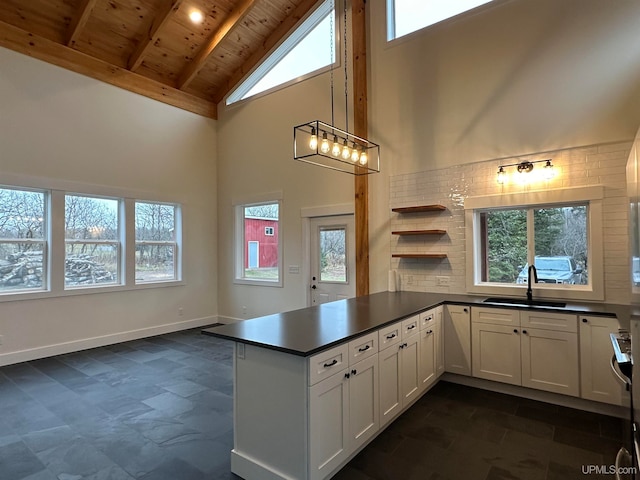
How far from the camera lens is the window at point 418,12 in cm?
438

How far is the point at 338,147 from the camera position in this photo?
3234 mm

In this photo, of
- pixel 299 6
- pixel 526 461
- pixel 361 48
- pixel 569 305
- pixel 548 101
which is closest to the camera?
pixel 526 461

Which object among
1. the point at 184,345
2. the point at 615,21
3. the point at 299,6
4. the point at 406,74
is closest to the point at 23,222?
the point at 184,345

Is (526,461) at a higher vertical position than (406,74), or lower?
lower

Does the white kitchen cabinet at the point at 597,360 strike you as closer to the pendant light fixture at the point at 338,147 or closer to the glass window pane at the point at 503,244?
the glass window pane at the point at 503,244

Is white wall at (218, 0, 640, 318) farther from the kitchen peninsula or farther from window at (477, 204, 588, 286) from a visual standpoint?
A: the kitchen peninsula

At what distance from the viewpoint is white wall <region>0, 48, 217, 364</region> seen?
459 cm

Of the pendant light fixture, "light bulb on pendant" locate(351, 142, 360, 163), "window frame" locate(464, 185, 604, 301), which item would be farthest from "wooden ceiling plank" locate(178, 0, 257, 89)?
"window frame" locate(464, 185, 604, 301)

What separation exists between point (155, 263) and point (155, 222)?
682mm

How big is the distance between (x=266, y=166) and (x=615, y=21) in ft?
15.4

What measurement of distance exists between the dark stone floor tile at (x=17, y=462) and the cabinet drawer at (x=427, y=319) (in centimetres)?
298

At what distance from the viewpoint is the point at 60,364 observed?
14.6 feet

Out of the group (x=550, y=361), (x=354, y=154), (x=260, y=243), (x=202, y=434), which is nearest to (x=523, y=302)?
(x=550, y=361)

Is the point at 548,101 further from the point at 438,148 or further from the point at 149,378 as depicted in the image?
the point at 149,378
